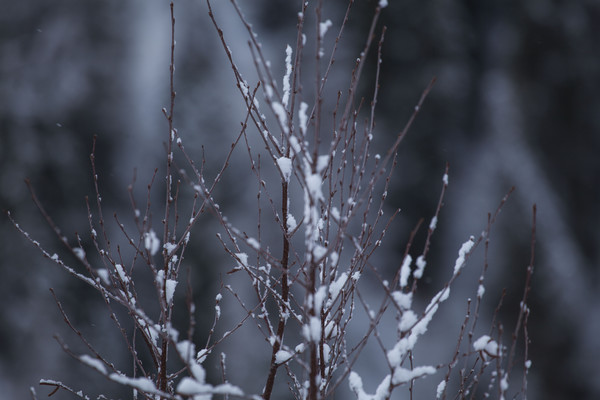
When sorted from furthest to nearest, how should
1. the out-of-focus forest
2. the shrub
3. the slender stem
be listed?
the out-of-focus forest → the slender stem → the shrub

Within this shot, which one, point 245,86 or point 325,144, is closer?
point 245,86

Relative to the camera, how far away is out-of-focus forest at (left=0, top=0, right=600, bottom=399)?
11305 millimetres

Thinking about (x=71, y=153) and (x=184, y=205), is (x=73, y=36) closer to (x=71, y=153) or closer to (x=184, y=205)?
(x=71, y=153)

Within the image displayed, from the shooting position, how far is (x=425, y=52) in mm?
12898

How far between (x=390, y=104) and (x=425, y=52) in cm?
194

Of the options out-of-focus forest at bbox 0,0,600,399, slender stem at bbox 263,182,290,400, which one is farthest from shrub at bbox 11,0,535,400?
out-of-focus forest at bbox 0,0,600,399

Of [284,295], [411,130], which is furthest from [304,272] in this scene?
[411,130]

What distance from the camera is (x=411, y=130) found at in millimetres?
12609

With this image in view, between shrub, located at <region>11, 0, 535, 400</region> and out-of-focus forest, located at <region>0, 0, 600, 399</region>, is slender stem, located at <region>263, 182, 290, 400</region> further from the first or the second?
out-of-focus forest, located at <region>0, 0, 600, 399</region>

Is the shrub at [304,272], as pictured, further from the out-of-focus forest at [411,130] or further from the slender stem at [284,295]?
the out-of-focus forest at [411,130]

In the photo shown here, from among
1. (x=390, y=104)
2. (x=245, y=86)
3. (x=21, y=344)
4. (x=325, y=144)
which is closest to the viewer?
(x=245, y=86)

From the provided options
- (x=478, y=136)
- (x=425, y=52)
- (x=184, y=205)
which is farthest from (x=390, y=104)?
(x=184, y=205)

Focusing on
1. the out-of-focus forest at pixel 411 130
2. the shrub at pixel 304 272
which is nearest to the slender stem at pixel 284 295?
the shrub at pixel 304 272

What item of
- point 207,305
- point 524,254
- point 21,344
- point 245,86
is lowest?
point 245,86
